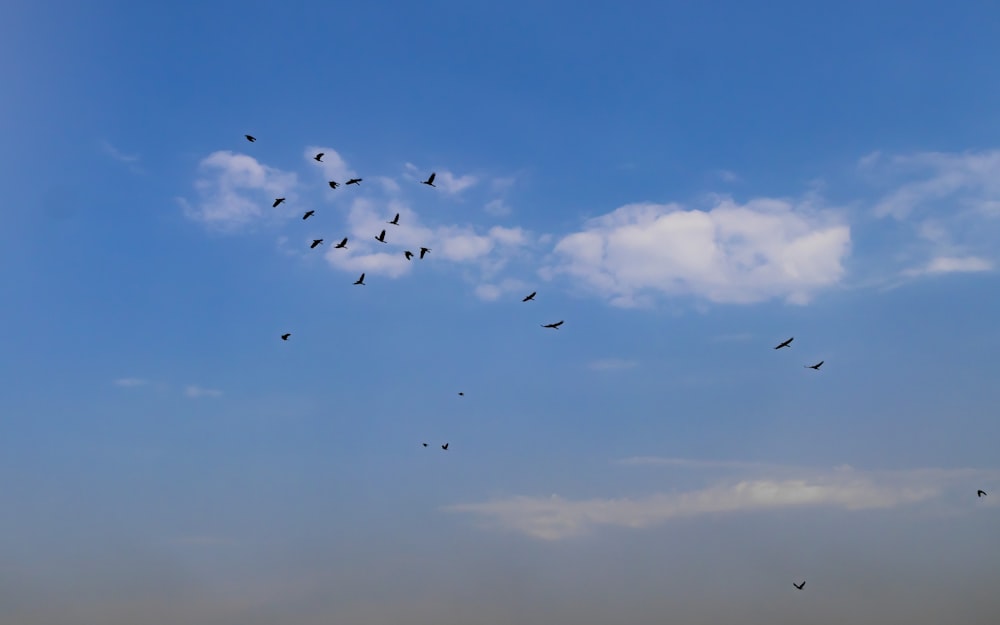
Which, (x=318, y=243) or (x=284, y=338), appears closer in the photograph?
(x=318, y=243)

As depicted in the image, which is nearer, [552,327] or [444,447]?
[552,327]

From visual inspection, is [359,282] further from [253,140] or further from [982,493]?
[982,493]

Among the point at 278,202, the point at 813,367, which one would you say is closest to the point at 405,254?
the point at 278,202

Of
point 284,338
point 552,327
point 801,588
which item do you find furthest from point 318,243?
point 801,588

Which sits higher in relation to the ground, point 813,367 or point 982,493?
point 813,367

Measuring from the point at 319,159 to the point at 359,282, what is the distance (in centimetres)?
1222

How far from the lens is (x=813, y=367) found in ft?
258

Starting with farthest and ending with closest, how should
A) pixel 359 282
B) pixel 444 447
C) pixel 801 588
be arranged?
pixel 801 588
pixel 444 447
pixel 359 282

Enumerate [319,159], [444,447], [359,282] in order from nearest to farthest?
[319,159]
[359,282]
[444,447]

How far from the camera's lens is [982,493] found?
9975cm

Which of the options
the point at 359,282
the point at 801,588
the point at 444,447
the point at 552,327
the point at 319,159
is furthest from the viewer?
the point at 801,588

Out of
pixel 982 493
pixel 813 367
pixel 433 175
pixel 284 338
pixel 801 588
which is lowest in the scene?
pixel 801 588

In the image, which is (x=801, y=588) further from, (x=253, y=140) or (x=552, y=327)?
(x=253, y=140)

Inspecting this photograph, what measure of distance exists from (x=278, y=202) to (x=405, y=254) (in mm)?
12937
